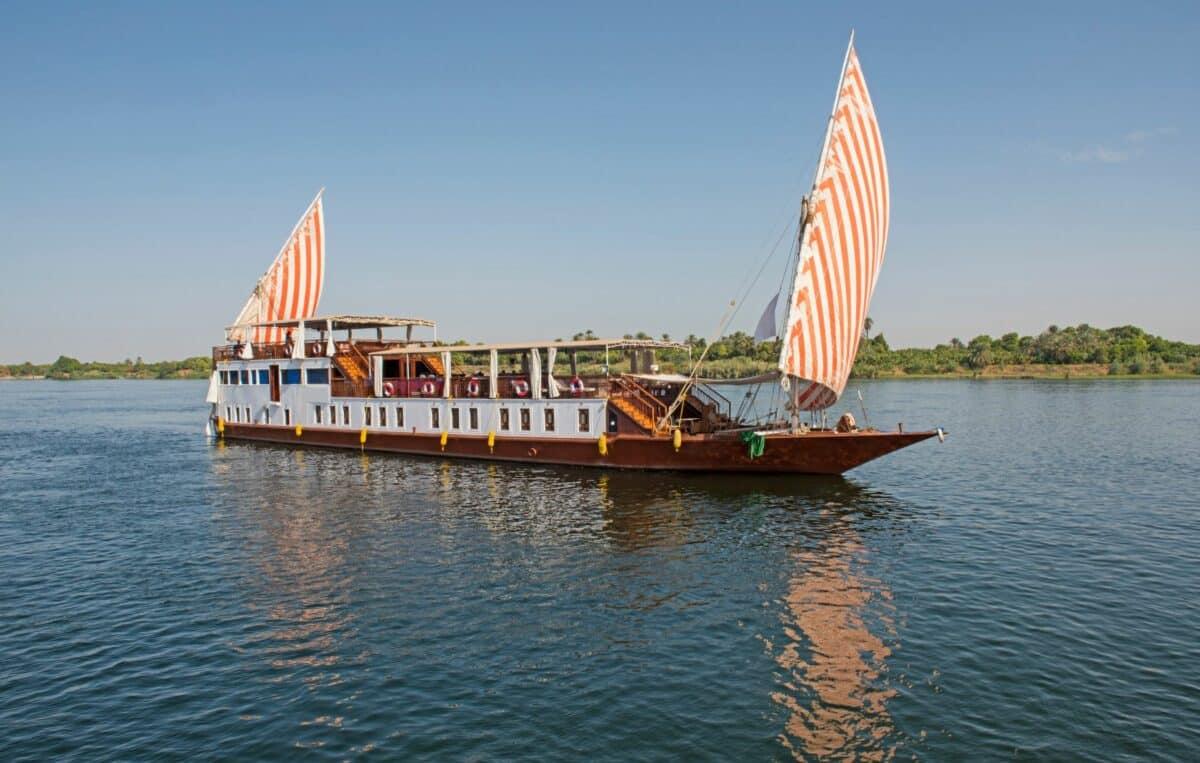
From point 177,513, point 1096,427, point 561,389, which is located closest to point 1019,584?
point 561,389

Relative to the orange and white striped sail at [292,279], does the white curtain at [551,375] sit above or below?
below

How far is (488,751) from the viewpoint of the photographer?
39.3ft

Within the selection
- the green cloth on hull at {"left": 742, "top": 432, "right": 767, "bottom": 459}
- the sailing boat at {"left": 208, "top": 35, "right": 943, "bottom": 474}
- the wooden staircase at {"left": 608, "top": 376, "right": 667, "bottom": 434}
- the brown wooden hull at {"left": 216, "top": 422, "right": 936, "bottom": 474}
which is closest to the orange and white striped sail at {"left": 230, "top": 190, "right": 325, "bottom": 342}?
the sailing boat at {"left": 208, "top": 35, "right": 943, "bottom": 474}

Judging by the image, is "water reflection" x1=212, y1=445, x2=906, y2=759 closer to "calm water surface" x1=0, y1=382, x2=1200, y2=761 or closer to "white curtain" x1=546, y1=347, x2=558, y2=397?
"calm water surface" x1=0, y1=382, x2=1200, y2=761

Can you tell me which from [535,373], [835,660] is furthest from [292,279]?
[835,660]

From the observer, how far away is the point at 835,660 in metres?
15.4

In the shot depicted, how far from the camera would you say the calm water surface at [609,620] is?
12648mm

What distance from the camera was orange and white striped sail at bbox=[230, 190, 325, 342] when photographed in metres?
63.9

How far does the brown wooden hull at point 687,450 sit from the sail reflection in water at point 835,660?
11.0 meters

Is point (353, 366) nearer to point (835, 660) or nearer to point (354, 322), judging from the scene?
point (354, 322)

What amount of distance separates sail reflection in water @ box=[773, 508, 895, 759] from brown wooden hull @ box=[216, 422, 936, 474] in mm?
10995

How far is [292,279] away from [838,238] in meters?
49.4

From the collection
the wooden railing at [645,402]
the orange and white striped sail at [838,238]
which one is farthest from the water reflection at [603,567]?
the orange and white striped sail at [838,238]

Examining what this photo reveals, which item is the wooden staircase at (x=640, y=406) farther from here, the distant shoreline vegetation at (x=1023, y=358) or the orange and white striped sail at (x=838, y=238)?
the distant shoreline vegetation at (x=1023, y=358)
